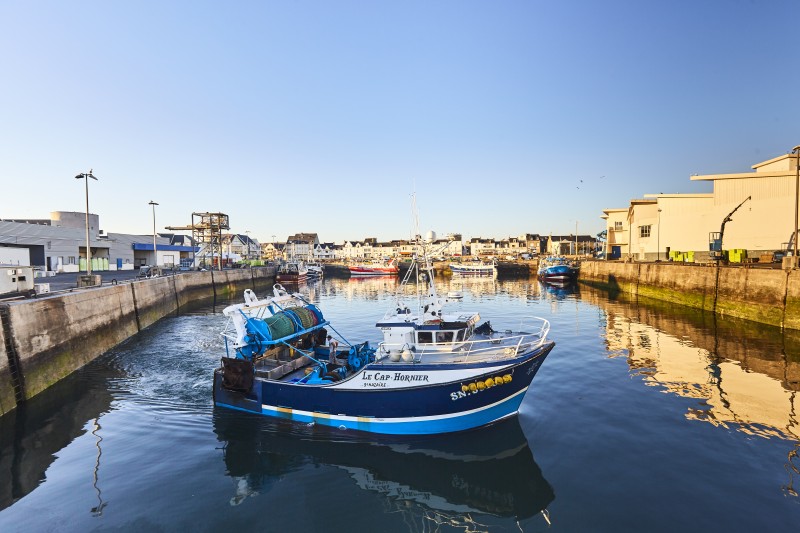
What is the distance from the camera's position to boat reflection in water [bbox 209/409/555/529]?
9.91 metres

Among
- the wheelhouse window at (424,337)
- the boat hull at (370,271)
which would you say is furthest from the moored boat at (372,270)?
the wheelhouse window at (424,337)

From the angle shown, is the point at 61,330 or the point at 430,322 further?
the point at 61,330

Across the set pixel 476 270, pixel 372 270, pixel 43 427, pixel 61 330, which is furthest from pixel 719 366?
pixel 372 270

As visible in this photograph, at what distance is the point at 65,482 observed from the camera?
10.9 meters

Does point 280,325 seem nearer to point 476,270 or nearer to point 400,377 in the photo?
point 400,377

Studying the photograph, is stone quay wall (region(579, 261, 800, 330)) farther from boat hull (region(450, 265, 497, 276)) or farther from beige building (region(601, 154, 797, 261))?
boat hull (region(450, 265, 497, 276))

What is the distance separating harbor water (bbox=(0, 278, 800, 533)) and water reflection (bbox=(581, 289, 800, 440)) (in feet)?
0.40

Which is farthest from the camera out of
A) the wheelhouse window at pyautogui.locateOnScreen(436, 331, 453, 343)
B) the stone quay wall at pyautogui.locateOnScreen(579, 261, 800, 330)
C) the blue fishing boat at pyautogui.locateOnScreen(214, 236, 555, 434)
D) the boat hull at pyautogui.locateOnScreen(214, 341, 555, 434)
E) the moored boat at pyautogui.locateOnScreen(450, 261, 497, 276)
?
the moored boat at pyautogui.locateOnScreen(450, 261, 497, 276)

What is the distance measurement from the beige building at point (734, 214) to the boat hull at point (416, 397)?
137 ft

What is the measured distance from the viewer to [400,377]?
502 inches

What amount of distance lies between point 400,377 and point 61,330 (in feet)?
62.4

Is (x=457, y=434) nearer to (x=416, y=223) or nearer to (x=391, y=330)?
(x=391, y=330)

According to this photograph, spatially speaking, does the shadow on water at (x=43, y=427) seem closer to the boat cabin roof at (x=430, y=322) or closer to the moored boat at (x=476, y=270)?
the boat cabin roof at (x=430, y=322)

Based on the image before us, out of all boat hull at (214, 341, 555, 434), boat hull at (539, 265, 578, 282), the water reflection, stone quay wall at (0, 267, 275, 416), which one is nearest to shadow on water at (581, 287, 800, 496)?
the water reflection
